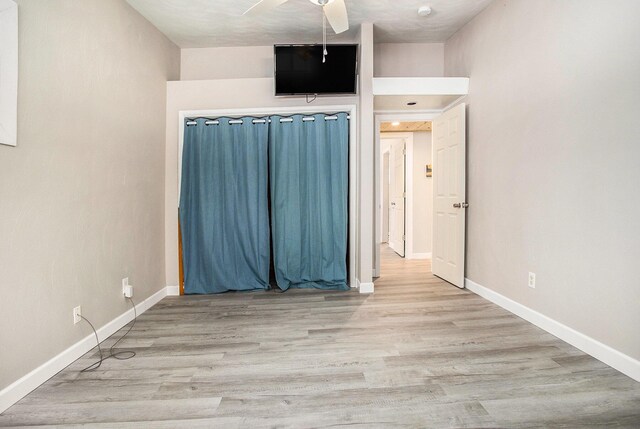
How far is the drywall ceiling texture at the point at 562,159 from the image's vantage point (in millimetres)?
1745

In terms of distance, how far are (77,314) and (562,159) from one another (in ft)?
12.2

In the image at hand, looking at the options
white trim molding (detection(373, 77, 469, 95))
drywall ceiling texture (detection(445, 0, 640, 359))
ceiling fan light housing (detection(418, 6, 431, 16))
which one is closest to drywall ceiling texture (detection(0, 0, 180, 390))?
white trim molding (detection(373, 77, 469, 95))

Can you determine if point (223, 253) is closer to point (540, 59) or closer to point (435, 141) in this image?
point (435, 141)

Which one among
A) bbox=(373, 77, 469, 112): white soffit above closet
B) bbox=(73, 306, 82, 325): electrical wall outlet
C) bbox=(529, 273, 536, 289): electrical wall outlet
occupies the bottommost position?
bbox=(73, 306, 82, 325): electrical wall outlet

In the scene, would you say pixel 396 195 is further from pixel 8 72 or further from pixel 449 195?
pixel 8 72

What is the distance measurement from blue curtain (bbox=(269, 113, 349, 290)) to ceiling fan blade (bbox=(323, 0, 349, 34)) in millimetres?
1043

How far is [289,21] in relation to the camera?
9.87 feet

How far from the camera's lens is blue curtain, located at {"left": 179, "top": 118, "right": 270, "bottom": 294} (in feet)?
10.7

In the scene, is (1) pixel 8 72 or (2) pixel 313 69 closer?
(1) pixel 8 72

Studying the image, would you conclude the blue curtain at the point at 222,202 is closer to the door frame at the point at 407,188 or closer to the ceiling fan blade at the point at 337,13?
the ceiling fan blade at the point at 337,13

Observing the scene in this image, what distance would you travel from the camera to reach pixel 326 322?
250 cm

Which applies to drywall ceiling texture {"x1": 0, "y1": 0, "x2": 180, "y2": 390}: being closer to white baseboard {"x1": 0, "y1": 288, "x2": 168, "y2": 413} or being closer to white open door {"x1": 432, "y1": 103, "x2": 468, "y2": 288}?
white baseboard {"x1": 0, "y1": 288, "x2": 168, "y2": 413}

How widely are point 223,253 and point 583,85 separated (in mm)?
3526

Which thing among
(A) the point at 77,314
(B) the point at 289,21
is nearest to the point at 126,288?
(A) the point at 77,314
